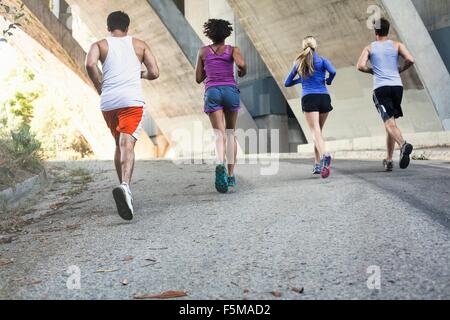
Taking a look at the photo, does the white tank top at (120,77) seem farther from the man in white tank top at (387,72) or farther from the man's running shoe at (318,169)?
the man in white tank top at (387,72)

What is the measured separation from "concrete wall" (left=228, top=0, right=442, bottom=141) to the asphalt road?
373 inches

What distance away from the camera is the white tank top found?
16.1ft

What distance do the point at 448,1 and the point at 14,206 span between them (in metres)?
14.1

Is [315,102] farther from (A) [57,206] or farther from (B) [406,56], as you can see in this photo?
(A) [57,206]

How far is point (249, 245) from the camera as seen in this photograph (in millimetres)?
3523

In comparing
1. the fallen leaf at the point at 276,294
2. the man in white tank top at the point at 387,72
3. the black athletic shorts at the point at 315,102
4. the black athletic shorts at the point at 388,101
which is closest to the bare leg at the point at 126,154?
the fallen leaf at the point at 276,294

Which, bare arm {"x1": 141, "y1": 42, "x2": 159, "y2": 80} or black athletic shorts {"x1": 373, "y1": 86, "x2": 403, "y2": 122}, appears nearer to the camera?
bare arm {"x1": 141, "y1": 42, "x2": 159, "y2": 80}

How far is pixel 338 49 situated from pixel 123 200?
13.4 m

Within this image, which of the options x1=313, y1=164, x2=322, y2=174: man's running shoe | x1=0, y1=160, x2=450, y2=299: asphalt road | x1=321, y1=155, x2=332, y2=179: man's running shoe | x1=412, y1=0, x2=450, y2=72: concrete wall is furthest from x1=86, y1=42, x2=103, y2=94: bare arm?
x1=412, y1=0, x2=450, y2=72: concrete wall

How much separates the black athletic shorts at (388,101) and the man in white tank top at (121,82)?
3852 mm

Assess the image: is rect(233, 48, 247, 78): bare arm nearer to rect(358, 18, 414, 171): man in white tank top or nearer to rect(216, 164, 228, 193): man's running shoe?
rect(216, 164, 228, 193): man's running shoe

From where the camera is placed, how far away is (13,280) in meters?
3.07
